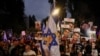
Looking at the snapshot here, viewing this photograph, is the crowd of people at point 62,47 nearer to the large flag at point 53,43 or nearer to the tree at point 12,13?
the large flag at point 53,43

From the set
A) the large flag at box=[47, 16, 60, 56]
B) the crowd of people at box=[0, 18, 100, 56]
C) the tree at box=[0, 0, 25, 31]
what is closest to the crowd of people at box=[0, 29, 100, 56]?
the crowd of people at box=[0, 18, 100, 56]

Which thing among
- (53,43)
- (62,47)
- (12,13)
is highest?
(12,13)

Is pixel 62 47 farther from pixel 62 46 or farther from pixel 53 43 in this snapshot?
pixel 53 43

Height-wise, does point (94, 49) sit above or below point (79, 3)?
below

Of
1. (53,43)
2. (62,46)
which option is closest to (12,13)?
(62,46)

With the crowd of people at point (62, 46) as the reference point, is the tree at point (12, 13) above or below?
above

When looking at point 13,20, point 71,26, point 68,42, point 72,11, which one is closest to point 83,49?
point 68,42

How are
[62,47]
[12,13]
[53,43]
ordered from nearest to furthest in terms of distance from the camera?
[53,43] → [62,47] → [12,13]

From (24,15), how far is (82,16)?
15548 millimetres

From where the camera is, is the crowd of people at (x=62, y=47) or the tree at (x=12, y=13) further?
the tree at (x=12, y=13)

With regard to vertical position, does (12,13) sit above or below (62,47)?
above

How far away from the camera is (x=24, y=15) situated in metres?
61.8

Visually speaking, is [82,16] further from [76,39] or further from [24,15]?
[76,39]

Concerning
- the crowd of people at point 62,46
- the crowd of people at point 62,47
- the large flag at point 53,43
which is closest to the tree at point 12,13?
the crowd of people at point 62,46
